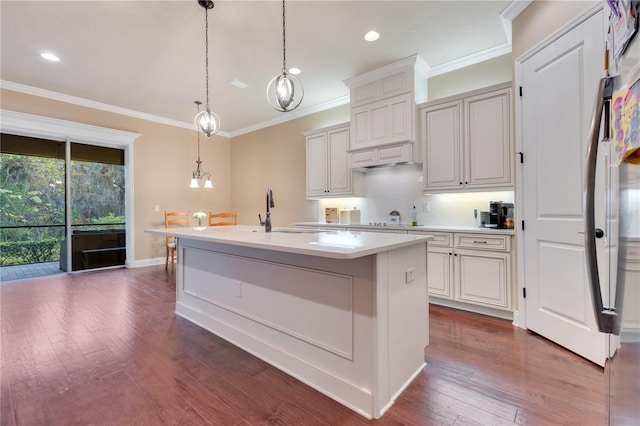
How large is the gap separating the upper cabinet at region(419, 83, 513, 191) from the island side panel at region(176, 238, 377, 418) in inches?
88.4

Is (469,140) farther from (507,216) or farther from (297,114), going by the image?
(297,114)

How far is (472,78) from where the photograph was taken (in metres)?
3.51

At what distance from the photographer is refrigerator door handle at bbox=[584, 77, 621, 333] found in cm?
96

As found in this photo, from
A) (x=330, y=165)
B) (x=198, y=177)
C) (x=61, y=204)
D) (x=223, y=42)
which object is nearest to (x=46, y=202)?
(x=61, y=204)

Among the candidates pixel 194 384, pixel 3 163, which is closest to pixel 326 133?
pixel 194 384

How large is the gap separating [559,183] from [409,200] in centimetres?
185

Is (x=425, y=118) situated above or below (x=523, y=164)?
above

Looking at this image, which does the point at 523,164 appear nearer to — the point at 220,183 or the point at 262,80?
the point at 262,80

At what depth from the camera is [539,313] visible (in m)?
2.47

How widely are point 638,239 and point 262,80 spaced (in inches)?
168

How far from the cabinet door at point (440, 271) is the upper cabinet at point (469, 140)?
0.76 m

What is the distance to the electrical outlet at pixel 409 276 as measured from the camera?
1776 millimetres

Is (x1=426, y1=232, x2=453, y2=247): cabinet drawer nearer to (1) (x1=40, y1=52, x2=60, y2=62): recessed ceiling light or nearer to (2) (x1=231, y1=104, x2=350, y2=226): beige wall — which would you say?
(2) (x1=231, y1=104, x2=350, y2=226): beige wall

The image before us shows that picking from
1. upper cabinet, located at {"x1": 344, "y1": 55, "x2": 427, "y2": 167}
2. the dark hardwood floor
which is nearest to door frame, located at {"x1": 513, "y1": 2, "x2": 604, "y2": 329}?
the dark hardwood floor
